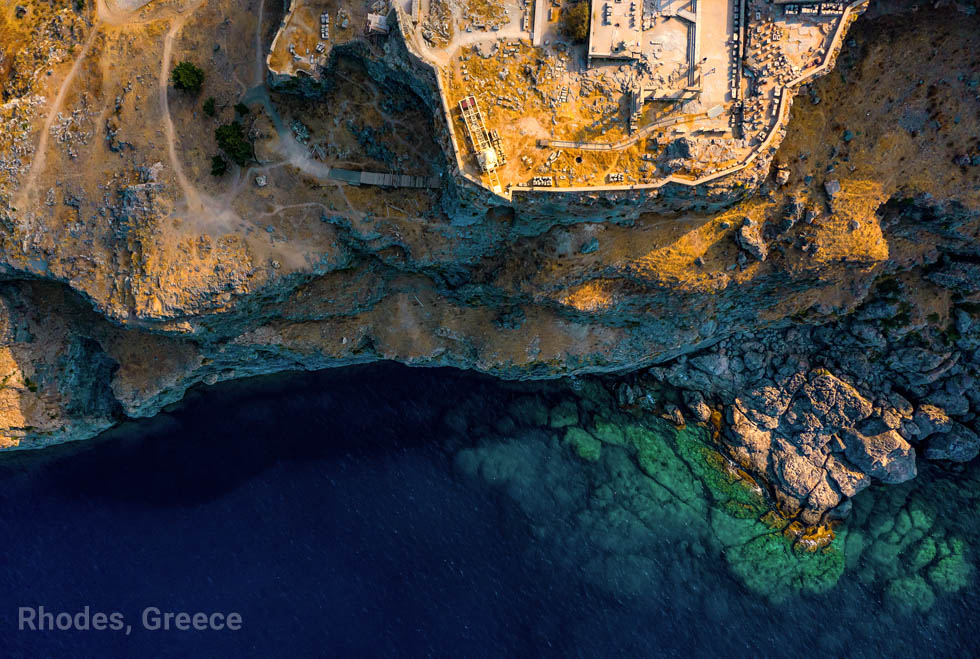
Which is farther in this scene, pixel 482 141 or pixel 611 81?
pixel 611 81

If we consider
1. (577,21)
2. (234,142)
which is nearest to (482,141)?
(577,21)

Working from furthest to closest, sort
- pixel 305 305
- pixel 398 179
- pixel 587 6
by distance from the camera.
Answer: pixel 305 305, pixel 398 179, pixel 587 6

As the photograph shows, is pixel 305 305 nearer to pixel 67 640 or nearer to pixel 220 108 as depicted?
pixel 220 108

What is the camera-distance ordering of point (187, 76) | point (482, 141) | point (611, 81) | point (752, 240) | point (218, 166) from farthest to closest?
point (752, 240), point (218, 166), point (187, 76), point (611, 81), point (482, 141)

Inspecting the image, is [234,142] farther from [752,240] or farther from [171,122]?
[752,240]

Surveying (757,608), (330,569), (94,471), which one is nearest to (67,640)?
(94,471)

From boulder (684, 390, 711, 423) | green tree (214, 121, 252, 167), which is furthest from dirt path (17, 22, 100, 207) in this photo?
boulder (684, 390, 711, 423)

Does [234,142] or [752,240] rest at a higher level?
[234,142]
